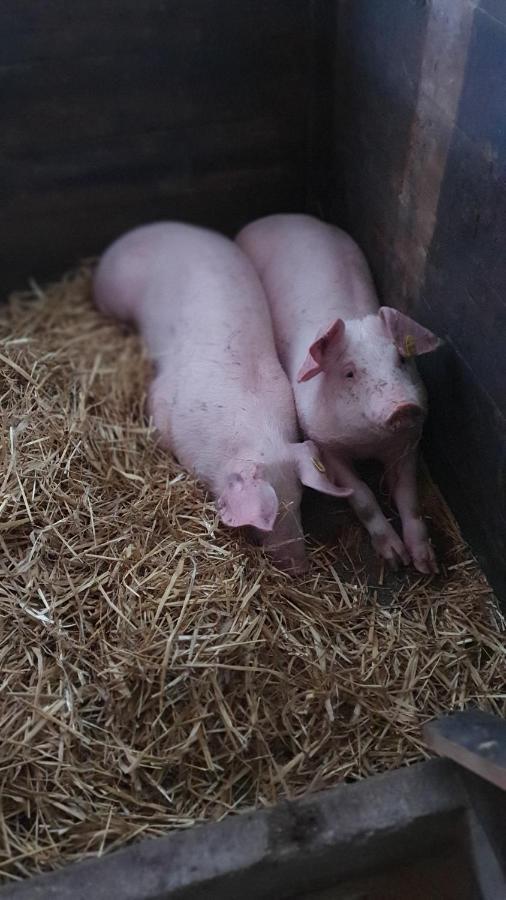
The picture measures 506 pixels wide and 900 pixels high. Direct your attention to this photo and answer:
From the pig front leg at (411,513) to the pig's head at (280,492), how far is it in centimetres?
25

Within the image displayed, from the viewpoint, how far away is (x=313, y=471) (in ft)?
7.63

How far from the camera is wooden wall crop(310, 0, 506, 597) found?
6.59 ft

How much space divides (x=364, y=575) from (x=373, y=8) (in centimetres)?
164

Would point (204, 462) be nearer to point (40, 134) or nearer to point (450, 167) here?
point (450, 167)

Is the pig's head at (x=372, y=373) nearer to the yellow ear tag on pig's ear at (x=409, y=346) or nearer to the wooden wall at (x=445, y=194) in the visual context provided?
the yellow ear tag on pig's ear at (x=409, y=346)

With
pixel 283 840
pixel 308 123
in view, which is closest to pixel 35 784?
pixel 283 840

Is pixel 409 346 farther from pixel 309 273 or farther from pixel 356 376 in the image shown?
pixel 309 273

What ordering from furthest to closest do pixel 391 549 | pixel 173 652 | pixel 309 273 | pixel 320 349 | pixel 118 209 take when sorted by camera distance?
1. pixel 118 209
2. pixel 309 273
3. pixel 391 549
4. pixel 320 349
5. pixel 173 652

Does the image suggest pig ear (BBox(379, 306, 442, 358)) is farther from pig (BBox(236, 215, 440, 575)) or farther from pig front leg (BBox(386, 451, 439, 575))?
pig front leg (BBox(386, 451, 439, 575))

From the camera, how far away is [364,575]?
7.84 ft

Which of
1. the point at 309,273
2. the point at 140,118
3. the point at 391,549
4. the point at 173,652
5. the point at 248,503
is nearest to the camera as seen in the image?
the point at 173,652

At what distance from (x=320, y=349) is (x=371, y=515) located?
19.4 inches

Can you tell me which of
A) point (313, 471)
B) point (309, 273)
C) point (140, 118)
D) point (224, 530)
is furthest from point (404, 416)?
point (140, 118)

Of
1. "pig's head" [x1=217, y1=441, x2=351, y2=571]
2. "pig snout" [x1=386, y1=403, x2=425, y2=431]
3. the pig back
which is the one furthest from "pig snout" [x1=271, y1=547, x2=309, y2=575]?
the pig back
